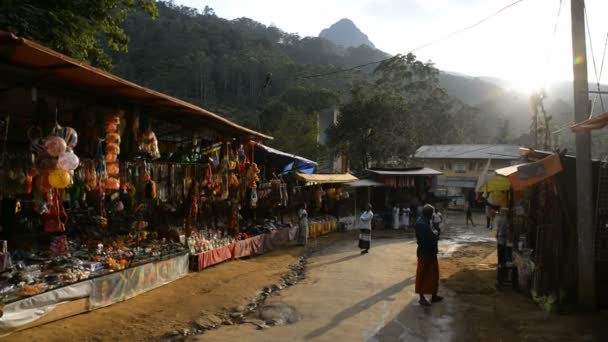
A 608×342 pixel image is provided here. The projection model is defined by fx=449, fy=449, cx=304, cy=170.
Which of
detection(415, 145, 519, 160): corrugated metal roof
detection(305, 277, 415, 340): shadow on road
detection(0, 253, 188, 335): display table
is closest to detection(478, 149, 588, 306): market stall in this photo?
detection(305, 277, 415, 340): shadow on road

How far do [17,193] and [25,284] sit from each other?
1.44m

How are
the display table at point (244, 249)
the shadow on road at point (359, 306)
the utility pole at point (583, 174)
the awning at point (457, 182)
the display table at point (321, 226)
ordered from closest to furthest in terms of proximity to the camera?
the shadow on road at point (359, 306)
the utility pole at point (583, 174)
the display table at point (244, 249)
the display table at point (321, 226)
the awning at point (457, 182)

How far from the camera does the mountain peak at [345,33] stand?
180 metres

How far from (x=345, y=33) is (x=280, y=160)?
579 ft

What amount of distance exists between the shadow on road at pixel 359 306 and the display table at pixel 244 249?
168 inches

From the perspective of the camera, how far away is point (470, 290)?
382 inches

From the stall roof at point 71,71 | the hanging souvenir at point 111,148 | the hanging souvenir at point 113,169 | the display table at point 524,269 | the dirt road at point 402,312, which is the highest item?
the stall roof at point 71,71

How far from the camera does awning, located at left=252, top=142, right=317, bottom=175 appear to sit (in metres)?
15.7

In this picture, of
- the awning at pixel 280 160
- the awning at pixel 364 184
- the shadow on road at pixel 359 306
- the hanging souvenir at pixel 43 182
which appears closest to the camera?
the hanging souvenir at pixel 43 182

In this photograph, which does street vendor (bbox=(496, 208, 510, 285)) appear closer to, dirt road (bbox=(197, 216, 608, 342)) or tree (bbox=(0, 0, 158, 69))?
dirt road (bbox=(197, 216, 608, 342))

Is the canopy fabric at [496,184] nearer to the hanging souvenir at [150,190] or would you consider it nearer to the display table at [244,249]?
the display table at [244,249]

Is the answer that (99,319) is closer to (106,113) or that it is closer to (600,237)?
(106,113)

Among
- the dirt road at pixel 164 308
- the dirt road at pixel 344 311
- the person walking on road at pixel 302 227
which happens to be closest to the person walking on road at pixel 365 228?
the dirt road at pixel 344 311

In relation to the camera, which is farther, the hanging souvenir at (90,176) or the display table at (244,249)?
the display table at (244,249)
